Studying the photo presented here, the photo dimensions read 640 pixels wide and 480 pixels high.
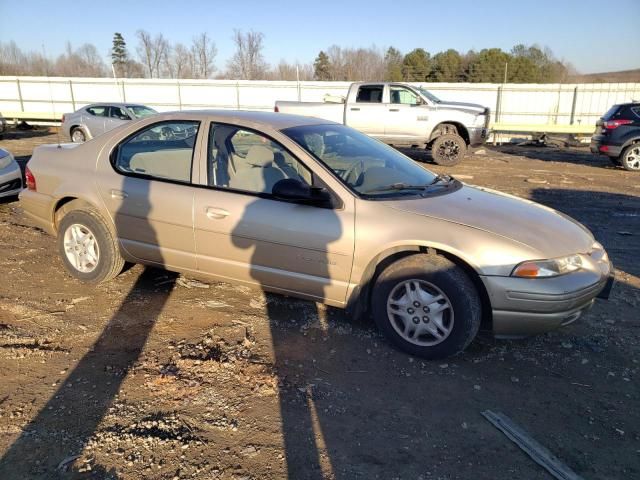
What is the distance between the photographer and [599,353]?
11.6 ft

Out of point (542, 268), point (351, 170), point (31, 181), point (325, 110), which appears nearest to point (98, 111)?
point (325, 110)

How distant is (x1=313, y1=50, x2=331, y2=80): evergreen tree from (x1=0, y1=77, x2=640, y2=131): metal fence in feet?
95.1

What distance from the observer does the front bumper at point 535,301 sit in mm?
3061

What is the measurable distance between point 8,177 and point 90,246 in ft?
12.6

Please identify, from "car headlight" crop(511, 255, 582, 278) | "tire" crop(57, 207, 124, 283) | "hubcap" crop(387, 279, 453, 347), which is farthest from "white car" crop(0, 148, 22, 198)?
"car headlight" crop(511, 255, 582, 278)

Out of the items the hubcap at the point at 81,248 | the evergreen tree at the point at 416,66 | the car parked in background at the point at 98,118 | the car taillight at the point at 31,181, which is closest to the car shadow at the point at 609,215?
the hubcap at the point at 81,248

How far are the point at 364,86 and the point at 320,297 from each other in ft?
36.3

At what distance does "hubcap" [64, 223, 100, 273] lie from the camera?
444 centimetres

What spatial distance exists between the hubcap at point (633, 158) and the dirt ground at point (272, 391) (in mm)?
9141

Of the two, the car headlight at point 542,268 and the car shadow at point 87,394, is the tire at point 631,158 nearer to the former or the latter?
the car headlight at point 542,268

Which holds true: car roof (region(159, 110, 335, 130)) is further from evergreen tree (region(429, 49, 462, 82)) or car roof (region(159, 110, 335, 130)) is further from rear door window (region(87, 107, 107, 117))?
evergreen tree (region(429, 49, 462, 82))

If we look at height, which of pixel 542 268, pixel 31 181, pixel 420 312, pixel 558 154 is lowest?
pixel 558 154

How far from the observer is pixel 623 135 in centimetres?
1206

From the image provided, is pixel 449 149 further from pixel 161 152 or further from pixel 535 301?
pixel 535 301
